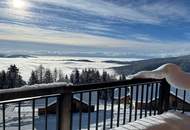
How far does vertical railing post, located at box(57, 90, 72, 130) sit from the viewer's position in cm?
219

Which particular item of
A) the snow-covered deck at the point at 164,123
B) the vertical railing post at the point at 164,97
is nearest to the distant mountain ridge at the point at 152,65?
the vertical railing post at the point at 164,97

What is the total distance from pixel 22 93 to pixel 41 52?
4.74 m

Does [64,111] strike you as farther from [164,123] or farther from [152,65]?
[152,65]

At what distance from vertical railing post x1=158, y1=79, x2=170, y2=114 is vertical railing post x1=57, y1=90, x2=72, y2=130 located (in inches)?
Answer: 57.0

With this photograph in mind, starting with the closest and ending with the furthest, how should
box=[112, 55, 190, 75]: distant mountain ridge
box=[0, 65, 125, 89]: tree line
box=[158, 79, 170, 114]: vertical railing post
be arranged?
box=[158, 79, 170, 114]: vertical railing post
box=[0, 65, 125, 89]: tree line
box=[112, 55, 190, 75]: distant mountain ridge

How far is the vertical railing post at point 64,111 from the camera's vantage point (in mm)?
2193

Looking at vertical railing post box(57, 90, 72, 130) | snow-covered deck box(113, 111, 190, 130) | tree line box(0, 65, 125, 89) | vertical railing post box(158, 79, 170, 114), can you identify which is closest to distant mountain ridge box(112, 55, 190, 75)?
tree line box(0, 65, 125, 89)

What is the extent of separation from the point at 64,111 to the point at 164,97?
1.56 m

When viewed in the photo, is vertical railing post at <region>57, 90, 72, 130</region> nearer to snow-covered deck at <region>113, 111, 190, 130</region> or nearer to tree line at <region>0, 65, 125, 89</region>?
snow-covered deck at <region>113, 111, 190, 130</region>

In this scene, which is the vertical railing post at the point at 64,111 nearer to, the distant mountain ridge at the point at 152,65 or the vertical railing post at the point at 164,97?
the vertical railing post at the point at 164,97

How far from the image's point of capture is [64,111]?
7.30 feet

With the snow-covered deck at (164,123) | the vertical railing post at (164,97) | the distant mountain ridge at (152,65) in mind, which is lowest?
the snow-covered deck at (164,123)

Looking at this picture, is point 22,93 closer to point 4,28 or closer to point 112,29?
point 4,28

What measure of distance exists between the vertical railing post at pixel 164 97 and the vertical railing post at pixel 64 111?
1448mm
